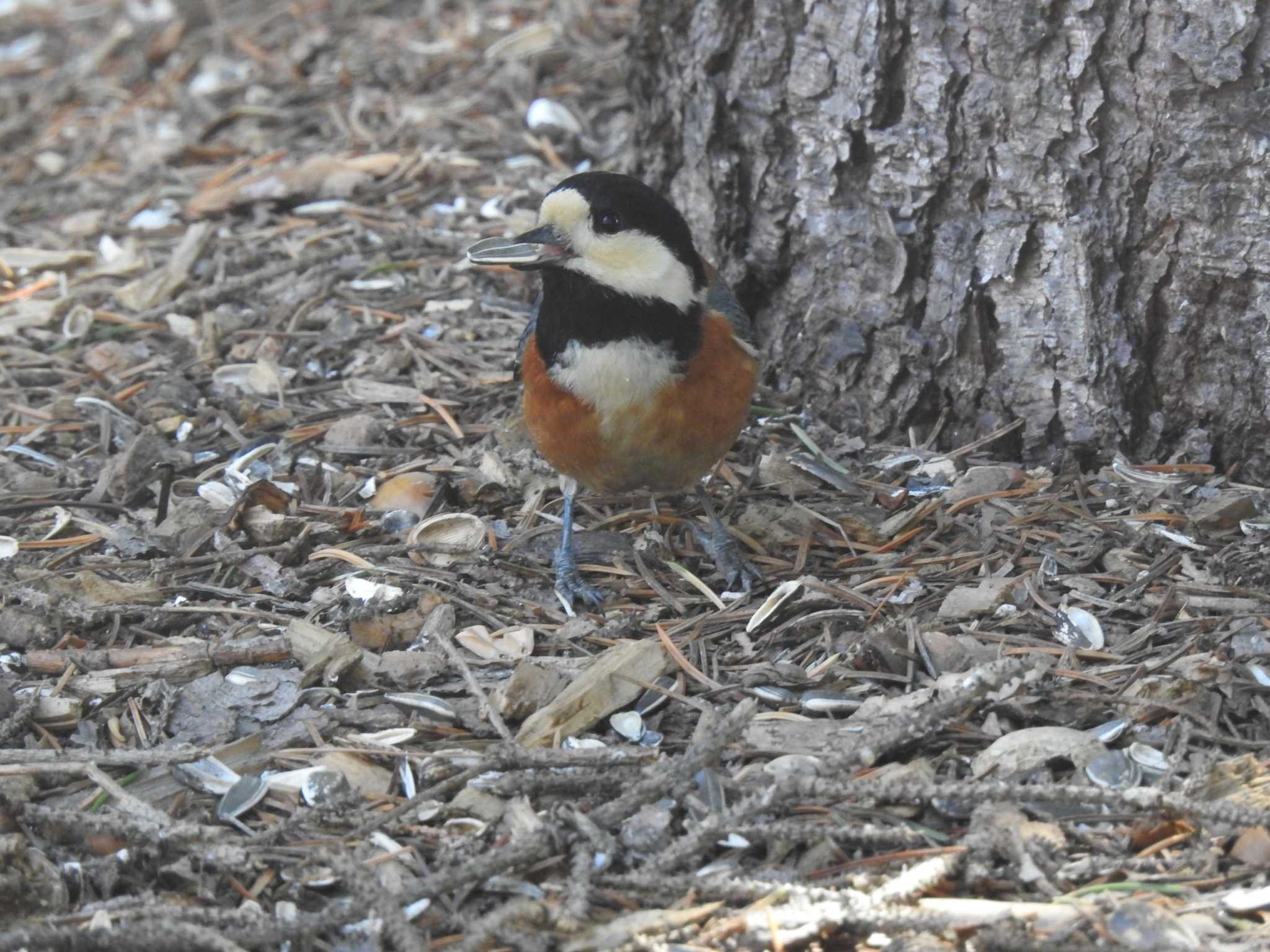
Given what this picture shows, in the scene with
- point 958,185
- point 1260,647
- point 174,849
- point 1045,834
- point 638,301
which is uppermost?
point 958,185

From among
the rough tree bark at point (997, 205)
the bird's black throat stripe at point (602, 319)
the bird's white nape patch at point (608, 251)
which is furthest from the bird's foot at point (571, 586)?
the rough tree bark at point (997, 205)

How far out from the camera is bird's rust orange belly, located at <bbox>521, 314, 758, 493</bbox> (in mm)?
4086

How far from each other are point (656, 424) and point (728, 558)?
19.1 inches

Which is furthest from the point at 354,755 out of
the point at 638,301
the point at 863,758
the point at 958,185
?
the point at 958,185

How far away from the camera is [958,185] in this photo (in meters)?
4.39

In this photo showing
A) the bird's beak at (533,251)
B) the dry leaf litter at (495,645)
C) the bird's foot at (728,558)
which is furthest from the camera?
the bird's foot at (728,558)

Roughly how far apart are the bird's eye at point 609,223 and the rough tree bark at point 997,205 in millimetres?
1039

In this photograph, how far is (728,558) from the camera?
4.23 m

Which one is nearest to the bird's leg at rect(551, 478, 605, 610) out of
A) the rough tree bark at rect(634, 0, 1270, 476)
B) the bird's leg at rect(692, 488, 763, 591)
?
the bird's leg at rect(692, 488, 763, 591)

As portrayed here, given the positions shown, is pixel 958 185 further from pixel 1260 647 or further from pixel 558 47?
pixel 558 47

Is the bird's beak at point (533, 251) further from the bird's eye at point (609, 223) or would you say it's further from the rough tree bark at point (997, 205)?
the rough tree bark at point (997, 205)

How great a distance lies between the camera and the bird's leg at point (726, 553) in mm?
4137

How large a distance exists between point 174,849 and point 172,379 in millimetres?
2516

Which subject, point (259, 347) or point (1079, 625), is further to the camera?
point (259, 347)
